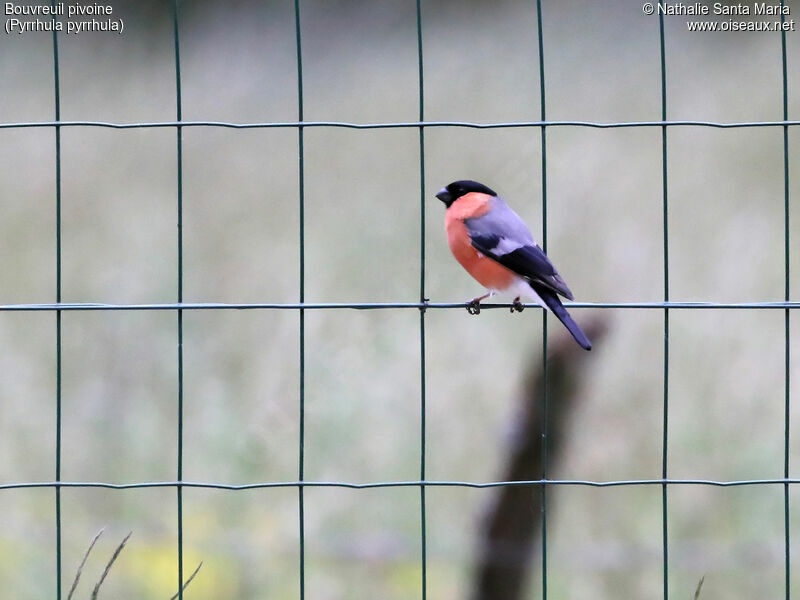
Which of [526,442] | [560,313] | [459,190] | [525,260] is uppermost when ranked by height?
[459,190]

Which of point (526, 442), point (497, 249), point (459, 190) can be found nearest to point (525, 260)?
point (497, 249)

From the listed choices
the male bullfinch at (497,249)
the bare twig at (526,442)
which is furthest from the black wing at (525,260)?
the bare twig at (526,442)

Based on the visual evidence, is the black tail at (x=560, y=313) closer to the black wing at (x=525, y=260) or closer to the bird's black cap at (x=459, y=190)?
the black wing at (x=525, y=260)

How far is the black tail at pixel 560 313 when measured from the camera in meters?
2.76

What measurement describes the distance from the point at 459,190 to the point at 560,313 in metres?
0.67

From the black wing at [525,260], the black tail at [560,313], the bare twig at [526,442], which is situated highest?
the black wing at [525,260]

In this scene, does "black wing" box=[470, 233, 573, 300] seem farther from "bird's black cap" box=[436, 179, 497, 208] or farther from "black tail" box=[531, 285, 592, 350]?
"bird's black cap" box=[436, 179, 497, 208]

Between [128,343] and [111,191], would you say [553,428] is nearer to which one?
[128,343]

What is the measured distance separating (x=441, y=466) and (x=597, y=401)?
0.74 m

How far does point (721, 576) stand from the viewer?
4977 mm

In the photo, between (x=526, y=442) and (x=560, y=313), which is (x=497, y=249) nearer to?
(x=560, y=313)

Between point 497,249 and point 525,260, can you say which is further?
point 497,249

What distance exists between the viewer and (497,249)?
122 inches

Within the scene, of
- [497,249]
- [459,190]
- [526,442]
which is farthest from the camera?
[459,190]
